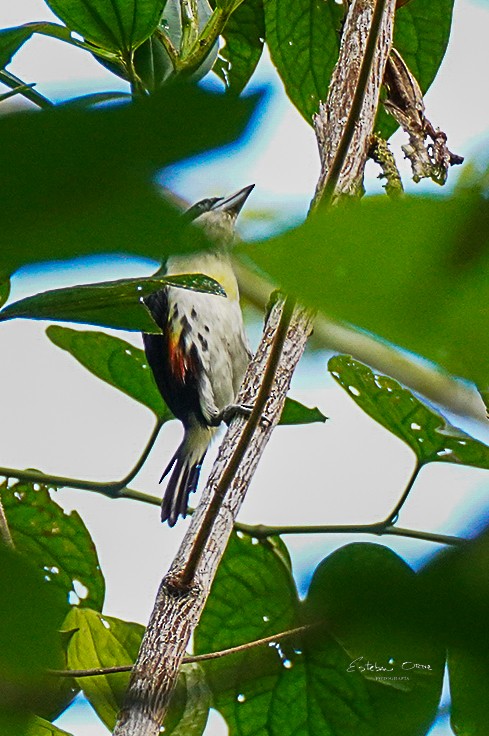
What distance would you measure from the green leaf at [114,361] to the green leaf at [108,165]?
100cm

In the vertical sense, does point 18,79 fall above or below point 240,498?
above

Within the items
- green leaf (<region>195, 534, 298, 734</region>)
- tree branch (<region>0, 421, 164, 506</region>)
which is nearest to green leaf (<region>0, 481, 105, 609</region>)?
tree branch (<region>0, 421, 164, 506</region>)

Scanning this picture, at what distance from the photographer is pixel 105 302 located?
1.11 feet

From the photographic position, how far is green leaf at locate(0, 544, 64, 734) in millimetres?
89

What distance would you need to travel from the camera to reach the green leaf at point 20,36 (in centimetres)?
45

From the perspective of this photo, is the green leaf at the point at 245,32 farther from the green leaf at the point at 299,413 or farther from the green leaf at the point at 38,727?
the green leaf at the point at 38,727

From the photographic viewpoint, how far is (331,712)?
0.61 meters

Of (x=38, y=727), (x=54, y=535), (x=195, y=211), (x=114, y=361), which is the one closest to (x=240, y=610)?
(x=54, y=535)

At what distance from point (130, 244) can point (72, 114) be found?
0.01 metres

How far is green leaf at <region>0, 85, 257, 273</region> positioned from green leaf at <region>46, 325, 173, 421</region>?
39.2 inches

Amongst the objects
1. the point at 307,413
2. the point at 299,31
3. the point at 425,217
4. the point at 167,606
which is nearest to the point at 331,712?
the point at 167,606

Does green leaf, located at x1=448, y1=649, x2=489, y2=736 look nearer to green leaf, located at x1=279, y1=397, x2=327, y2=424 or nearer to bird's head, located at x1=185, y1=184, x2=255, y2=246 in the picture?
bird's head, located at x1=185, y1=184, x2=255, y2=246

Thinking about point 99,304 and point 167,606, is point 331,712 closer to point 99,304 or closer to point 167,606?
point 167,606

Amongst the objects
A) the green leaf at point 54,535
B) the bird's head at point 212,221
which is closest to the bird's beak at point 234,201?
the bird's head at point 212,221
